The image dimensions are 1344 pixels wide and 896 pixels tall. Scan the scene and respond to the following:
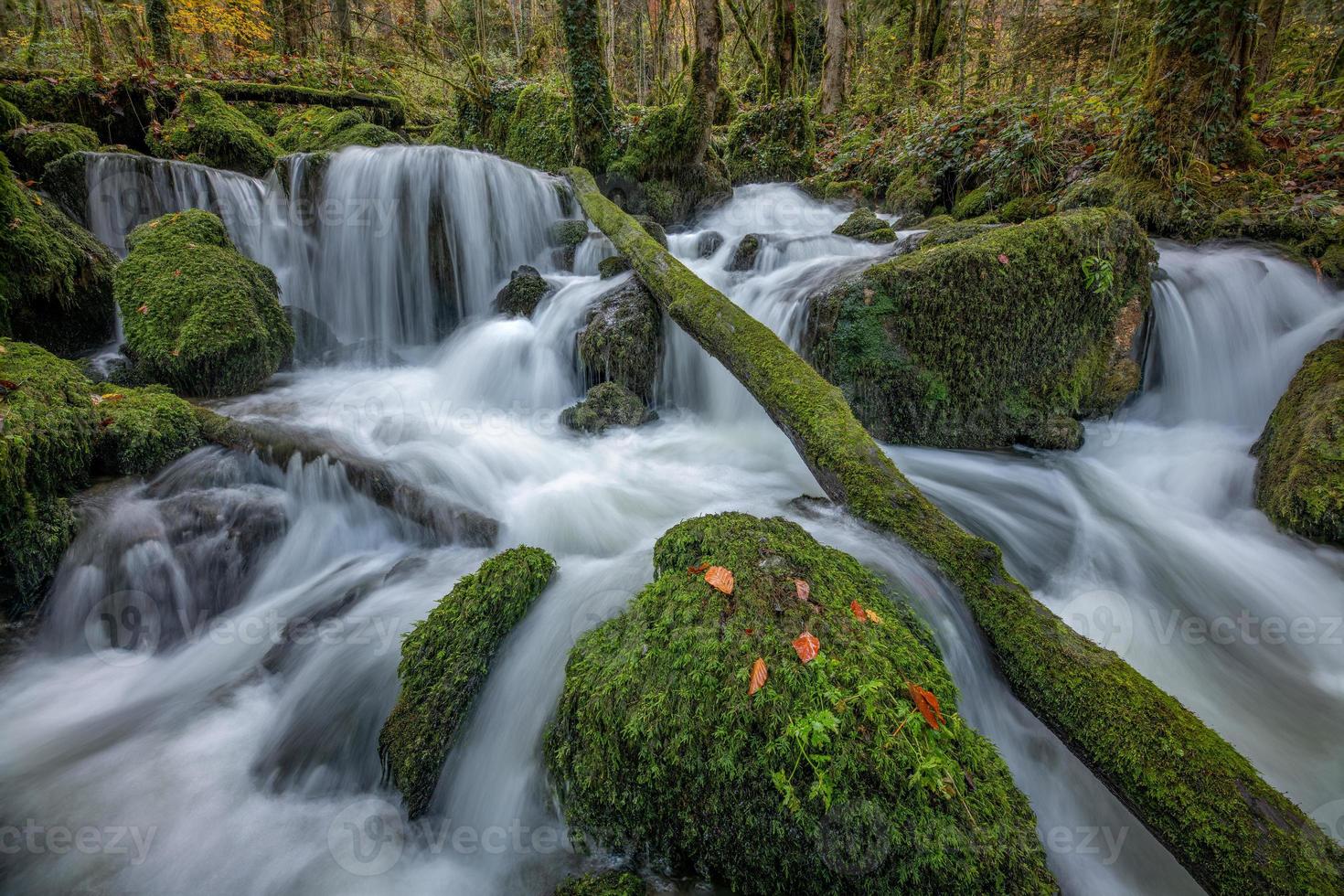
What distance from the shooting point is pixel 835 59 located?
Result: 14688 mm

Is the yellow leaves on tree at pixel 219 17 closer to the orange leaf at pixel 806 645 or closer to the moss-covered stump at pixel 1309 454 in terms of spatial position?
the orange leaf at pixel 806 645

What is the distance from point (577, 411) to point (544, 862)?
414 centimetres

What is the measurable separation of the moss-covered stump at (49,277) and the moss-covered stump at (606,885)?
636 centimetres

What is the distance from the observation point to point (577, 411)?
5.71m

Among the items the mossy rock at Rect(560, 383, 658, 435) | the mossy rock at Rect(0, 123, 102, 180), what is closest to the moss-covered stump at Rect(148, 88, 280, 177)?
the mossy rock at Rect(0, 123, 102, 180)

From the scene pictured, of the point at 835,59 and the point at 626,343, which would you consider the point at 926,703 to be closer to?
the point at 626,343

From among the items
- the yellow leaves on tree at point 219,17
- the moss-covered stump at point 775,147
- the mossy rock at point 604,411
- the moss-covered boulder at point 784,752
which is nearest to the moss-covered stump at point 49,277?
the mossy rock at point 604,411

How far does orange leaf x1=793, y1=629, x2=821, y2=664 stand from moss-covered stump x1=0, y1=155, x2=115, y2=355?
22.2ft

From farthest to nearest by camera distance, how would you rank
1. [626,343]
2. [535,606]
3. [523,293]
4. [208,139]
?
1. [208,139]
2. [523,293]
3. [626,343]
4. [535,606]

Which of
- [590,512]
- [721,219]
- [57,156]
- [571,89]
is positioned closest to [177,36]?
[57,156]

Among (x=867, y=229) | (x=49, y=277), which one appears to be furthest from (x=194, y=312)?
(x=867, y=229)

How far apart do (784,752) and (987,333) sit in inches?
175

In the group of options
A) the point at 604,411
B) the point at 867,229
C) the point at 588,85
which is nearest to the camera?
the point at 604,411

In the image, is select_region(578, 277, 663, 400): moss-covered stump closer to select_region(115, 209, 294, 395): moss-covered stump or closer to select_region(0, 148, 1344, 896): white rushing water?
select_region(0, 148, 1344, 896): white rushing water
